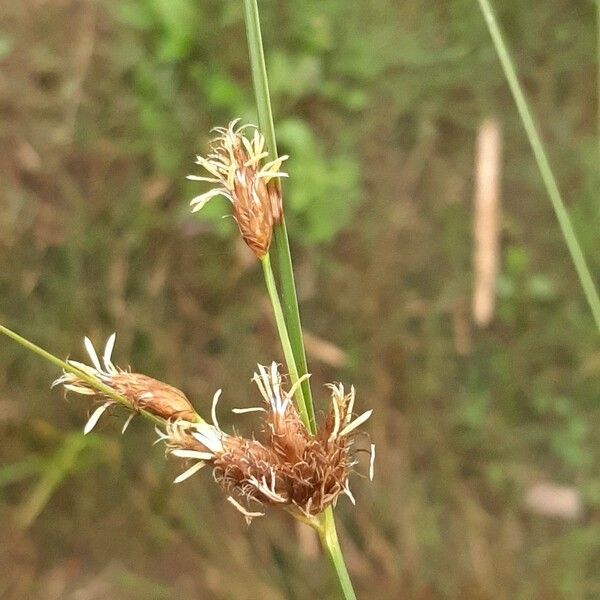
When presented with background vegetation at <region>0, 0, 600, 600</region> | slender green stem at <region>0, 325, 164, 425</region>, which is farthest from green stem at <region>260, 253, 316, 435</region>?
background vegetation at <region>0, 0, 600, 600</region>

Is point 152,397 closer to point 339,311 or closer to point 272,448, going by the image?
point 272,448

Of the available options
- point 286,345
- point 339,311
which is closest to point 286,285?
point 286,345

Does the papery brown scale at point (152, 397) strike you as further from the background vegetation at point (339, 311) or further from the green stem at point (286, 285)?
the background vegetation at point (339, 311)

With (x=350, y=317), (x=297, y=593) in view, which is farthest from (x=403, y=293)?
(x=297, y=593)

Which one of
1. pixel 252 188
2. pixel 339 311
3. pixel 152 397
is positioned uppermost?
pixel 252 188

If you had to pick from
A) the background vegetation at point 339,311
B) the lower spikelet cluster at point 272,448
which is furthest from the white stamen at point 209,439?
the background vegetation at point 339,311

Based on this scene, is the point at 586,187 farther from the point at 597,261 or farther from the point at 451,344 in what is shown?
the point at 451,344

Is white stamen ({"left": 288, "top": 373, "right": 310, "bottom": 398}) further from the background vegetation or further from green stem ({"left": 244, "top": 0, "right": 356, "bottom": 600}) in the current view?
the background vegetation
